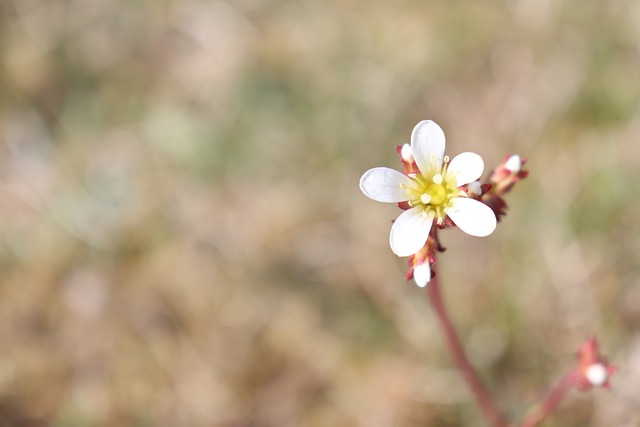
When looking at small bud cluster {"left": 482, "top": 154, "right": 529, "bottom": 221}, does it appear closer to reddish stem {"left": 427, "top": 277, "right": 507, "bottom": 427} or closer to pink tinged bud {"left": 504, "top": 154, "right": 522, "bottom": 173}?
pink tinged bud {"left": 504, "top": 154, "right": 522, "bottom": 173}

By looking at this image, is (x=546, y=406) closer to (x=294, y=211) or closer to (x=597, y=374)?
(x=597, y=374)

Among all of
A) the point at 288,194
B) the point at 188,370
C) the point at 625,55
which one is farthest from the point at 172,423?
the point at 625,55

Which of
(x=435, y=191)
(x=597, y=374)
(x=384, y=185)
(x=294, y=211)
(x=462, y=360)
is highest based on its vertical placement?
(x=294, y=211)

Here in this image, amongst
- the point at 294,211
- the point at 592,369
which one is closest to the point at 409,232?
the point at 592,369

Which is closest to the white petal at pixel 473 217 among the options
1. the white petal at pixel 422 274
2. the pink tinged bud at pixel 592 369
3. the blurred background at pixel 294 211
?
the white petal at pixel 422 274

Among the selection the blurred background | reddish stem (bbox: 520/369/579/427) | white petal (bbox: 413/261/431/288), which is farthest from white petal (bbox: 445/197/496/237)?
the blurred background

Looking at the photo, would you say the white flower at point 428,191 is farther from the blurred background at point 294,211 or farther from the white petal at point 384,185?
the blurred background at point 294,211
